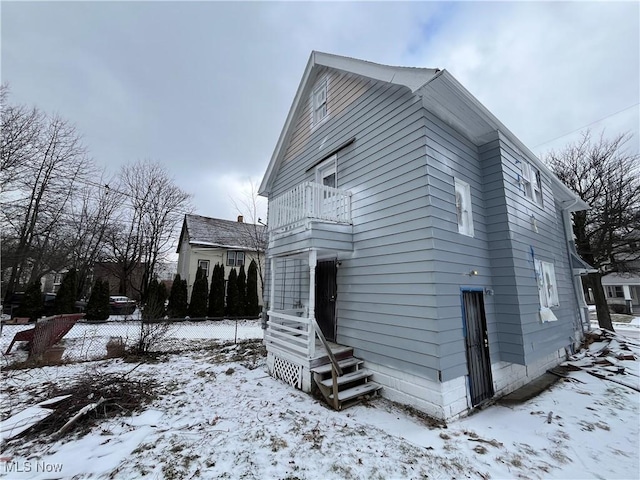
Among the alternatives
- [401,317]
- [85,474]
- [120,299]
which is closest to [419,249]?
[401,317]

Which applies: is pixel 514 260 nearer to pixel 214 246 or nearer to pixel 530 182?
pixel 530 182

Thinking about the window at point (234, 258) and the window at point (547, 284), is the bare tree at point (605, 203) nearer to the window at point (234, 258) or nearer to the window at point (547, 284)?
the window at point (547, 284)

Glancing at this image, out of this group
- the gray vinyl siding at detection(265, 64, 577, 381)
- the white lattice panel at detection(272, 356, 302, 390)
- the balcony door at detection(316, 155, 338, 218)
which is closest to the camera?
the gray vinyl siding at detection(265, 64, 577, 381)

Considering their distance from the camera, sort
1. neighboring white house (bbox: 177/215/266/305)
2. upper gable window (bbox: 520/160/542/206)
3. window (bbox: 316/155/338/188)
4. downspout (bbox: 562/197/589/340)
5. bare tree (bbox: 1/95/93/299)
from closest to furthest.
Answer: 1. upper gable window (bbox: 520/160/542/206)
2. window (bbox: 316/155/338/188)
3. downspout (bbox: 562/197/589/340)
4. bare tree (bbox: 1/95/93/299)
5. neighboring white house (bbox: 177/215/266/305)

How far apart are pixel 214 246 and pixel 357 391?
19312mm

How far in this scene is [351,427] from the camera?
388 cm

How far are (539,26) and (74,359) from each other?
52.4ft

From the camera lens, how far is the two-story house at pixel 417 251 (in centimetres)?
461

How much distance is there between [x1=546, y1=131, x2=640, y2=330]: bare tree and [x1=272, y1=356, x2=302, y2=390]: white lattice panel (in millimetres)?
16114

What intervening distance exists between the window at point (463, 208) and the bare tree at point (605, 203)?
12410 mm

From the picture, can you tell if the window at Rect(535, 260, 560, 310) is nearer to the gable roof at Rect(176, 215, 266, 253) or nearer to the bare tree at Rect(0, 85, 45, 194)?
the gable roof at Rect(176, 215, 266, 253)

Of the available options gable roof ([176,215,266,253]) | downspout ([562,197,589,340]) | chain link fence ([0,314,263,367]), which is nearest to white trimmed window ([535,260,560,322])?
downspout ([562,197,589,340])

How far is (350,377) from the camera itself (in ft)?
16.3

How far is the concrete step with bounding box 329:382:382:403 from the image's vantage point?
4.59 metres
